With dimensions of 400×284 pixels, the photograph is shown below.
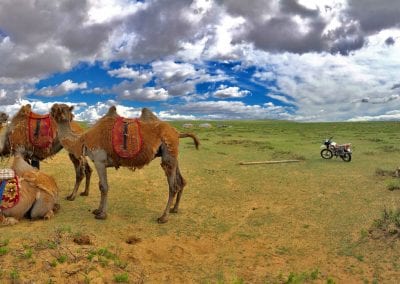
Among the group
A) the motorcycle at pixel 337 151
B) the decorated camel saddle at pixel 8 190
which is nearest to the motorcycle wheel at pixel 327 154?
the motorcycle at pixel 337 151

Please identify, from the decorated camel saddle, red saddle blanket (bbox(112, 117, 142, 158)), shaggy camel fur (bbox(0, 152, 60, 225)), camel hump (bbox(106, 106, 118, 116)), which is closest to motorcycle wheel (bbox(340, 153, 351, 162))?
red saddle blanket (bbox(112, 117, 142, 158))

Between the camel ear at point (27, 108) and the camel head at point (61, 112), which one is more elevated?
the camel ear at point (27, 108)

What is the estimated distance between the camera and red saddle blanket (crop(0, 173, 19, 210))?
786 centimetres

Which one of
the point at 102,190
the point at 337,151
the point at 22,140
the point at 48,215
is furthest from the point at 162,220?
the point at 337,151

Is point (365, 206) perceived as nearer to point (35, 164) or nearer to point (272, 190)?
point (272, 190)

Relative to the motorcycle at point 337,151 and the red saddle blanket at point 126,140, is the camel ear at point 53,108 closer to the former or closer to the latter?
the red saddle blanket at point 126,140

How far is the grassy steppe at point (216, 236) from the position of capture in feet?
21.1

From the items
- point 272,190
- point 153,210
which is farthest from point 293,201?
point 153,210

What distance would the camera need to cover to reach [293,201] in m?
11.5

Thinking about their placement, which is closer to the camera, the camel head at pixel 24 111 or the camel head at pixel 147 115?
the camel head at pixel 147 115

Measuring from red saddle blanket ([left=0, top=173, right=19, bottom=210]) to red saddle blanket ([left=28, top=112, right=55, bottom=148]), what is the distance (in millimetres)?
2055

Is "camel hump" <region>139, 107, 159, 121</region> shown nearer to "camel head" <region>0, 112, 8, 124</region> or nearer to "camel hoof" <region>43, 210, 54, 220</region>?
"camel hoof" <region>43, 210, 54, 220</region>

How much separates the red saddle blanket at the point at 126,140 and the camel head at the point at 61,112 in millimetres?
1215

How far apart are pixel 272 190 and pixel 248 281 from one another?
635 centimetres
